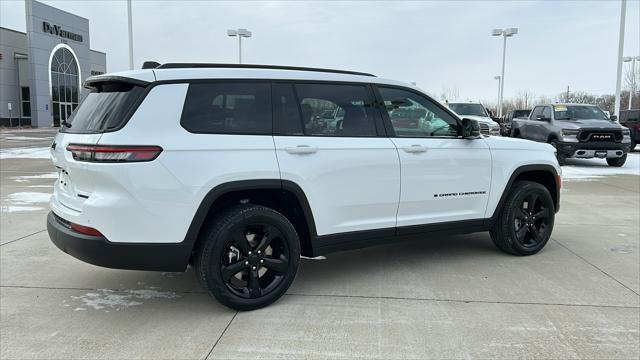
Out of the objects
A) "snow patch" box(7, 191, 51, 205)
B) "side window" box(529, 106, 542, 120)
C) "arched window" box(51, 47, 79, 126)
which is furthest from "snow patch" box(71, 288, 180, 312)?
"arched window" box(51, 47, 79, 126)

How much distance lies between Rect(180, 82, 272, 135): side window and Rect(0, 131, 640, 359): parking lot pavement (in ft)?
4.64

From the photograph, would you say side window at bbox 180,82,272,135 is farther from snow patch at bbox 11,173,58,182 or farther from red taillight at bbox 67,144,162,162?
snow patch at bbox 11,173,58,182

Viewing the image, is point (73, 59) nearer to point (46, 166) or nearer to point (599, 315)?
point (46, 166)

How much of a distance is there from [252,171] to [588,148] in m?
13.4

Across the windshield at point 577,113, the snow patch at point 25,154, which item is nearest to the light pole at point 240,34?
the snow patch at point 25,154

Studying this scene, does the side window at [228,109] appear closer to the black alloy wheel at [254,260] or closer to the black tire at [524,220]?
the black alloy wheel at [254,260]

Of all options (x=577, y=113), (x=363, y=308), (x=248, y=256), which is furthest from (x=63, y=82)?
(x=363, y=308)

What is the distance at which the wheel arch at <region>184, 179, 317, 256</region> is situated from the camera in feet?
11.9

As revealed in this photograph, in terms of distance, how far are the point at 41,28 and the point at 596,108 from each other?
4019cm

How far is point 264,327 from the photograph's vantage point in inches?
144

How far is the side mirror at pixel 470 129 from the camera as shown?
4850mm

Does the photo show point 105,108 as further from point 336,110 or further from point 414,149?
point 414,149

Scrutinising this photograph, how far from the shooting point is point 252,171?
12.3 feet

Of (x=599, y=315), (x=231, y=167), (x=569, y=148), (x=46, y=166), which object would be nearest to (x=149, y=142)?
(x=231, y=167)
